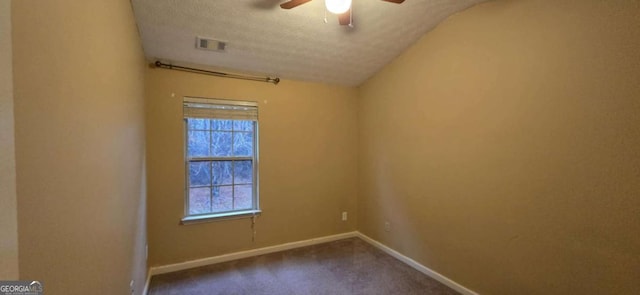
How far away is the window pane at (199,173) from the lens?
9.75 ft

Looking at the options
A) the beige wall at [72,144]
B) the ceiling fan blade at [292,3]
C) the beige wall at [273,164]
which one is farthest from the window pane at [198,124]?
the ceiling fan blade at [292,3]

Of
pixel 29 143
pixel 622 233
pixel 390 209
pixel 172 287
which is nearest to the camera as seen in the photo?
pixel 29 143

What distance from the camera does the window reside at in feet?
9.69

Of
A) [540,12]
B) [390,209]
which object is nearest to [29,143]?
[540,12]

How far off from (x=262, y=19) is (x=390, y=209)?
2564 mm

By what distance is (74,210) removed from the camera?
0.91 m

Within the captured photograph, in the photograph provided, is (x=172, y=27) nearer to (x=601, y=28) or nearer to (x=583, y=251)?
(x=601, y=28)

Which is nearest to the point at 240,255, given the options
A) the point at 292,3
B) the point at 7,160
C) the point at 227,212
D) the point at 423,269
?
the point at 227,212

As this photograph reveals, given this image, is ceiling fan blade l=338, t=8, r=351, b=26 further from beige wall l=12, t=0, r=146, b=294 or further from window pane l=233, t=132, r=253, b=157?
window pane l=233, t=132, r=253, b=157

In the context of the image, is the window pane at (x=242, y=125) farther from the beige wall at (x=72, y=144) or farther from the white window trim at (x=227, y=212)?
the beige wall at (x=72, y=144)

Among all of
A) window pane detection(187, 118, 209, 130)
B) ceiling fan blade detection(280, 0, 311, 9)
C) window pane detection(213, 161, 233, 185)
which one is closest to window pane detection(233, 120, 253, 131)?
window pane detection(187, 118, 209, 130)

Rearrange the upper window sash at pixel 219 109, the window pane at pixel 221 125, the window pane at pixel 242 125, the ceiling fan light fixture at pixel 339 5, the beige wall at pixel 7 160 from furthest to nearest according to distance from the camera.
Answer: the window pane at pixel 242 125
the window pane at pixel 221 125
the upper window sash at pixel 219 109
the ceiling fan light fixture at pixel 339 5
the beige wall at pixel 7 160

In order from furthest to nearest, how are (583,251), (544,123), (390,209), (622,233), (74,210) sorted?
(390,209) < (544,123) < (583,251) < (622,233) < (74,210)

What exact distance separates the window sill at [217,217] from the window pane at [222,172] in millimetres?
376
